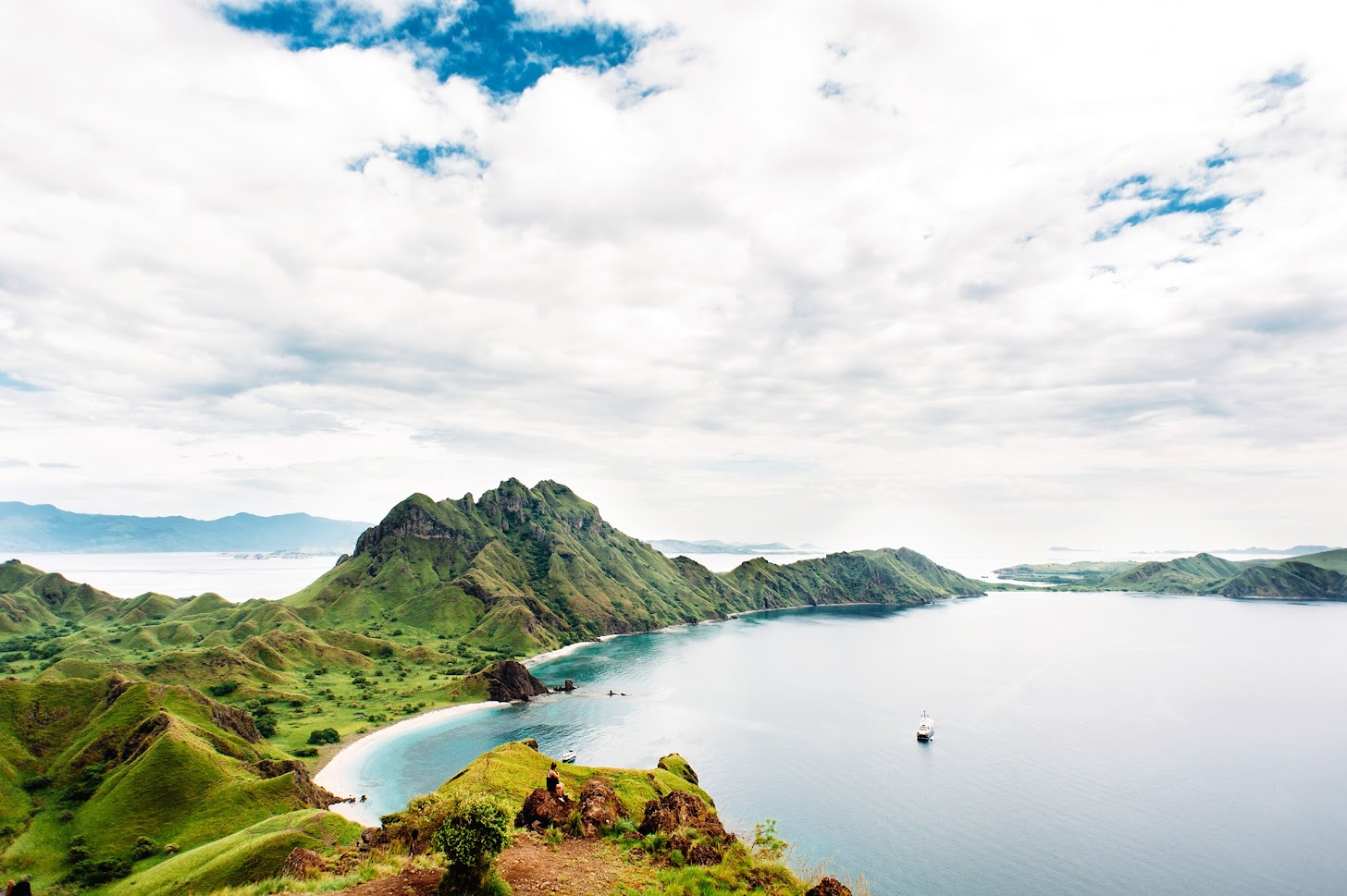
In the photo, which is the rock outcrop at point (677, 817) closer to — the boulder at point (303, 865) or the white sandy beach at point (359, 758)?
the boulder at point (303, 865)

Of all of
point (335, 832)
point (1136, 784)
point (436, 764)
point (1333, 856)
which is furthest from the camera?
point (436, 764)

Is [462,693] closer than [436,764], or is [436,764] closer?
[436,764]

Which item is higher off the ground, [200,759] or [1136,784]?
[200,759]

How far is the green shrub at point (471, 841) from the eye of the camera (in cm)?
2862

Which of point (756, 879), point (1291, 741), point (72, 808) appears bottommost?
point (1291, 741)

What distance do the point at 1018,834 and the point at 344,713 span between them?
162898 mm

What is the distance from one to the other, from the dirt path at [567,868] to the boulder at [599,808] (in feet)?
4.95

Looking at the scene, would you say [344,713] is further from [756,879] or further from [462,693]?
[756,879]

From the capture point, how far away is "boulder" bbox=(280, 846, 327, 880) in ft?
134

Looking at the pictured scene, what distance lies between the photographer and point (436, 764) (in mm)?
129000

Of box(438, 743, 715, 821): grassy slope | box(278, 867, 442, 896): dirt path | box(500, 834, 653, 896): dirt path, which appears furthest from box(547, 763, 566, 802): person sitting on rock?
box(278, 867, 442, 896): dirt path

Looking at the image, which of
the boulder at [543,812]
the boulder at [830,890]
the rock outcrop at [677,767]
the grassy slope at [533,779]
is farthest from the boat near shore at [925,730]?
the boulder at [830,890]

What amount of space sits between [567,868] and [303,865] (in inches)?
880

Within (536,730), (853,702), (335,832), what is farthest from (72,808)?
(853,702)
